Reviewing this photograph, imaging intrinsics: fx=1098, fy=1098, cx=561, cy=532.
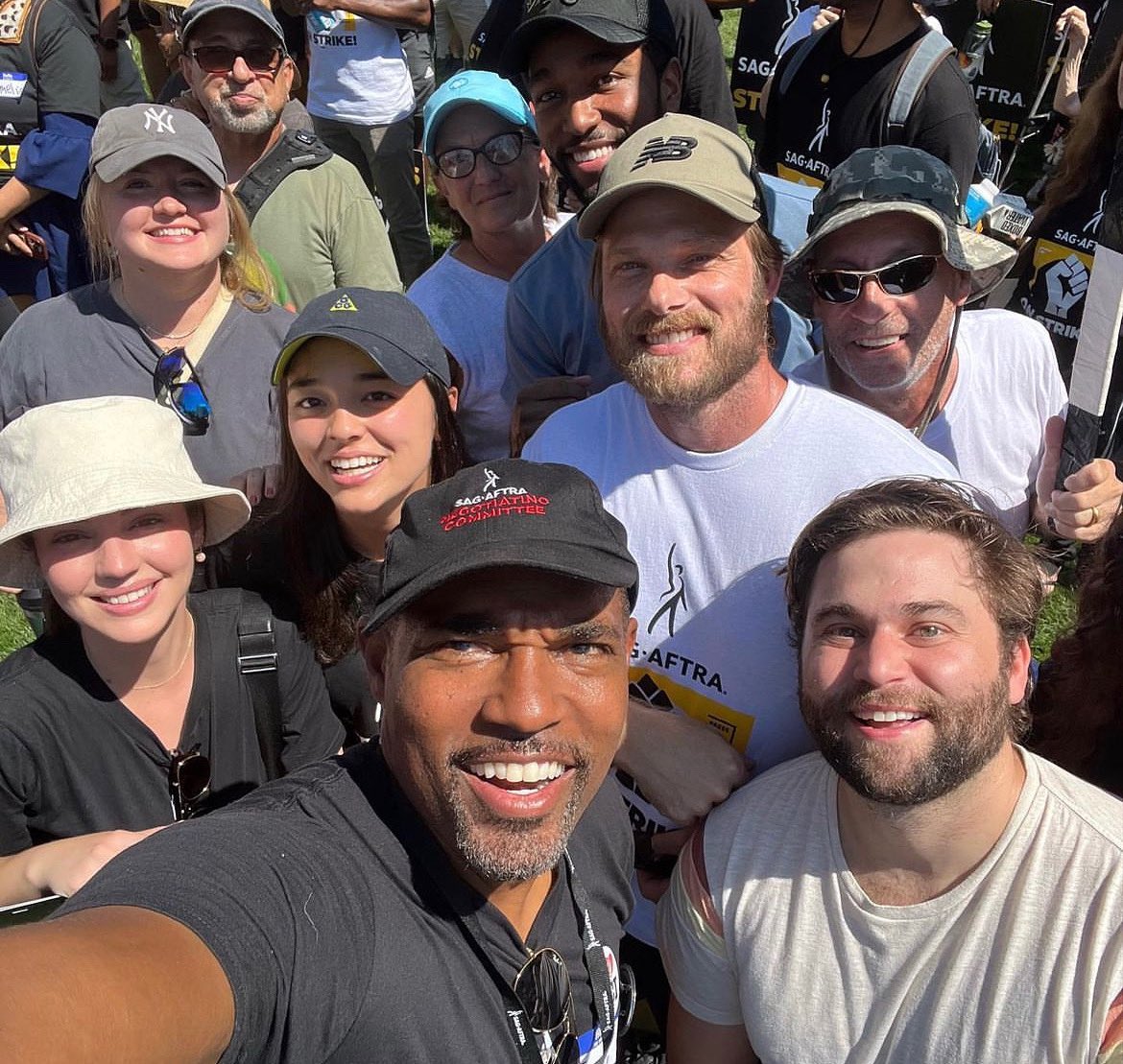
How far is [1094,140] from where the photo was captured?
4176 millimetres

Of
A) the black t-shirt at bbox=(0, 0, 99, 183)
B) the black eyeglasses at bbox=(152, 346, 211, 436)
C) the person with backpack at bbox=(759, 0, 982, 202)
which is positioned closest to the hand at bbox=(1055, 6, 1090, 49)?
the person with backpack at bbox=(759, 0, 982, 202)

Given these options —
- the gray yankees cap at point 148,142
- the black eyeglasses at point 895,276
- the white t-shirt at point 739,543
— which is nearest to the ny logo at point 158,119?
the gray yankees cap at point 148,142

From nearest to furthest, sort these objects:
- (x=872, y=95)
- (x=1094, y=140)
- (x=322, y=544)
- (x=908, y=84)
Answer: (x=322, y=544), (x=908, y=84), (x=872, y=95), (x=1094, y=140)

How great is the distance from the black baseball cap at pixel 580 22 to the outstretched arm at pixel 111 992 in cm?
268

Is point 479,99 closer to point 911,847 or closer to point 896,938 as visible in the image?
point 911,847

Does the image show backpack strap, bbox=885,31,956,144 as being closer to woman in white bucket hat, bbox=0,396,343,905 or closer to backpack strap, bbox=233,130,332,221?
backpack strap, bbox=233,130,332,221

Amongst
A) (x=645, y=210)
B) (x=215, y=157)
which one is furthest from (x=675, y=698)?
(x=215, y=157)

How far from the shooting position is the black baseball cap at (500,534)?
5.55ft

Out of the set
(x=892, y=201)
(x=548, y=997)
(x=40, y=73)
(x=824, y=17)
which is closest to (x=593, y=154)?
(x=892, y=201)

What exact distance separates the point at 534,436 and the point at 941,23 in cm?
607

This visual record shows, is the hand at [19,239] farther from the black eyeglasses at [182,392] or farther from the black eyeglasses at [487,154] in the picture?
the black eyeglasses at [487,154]

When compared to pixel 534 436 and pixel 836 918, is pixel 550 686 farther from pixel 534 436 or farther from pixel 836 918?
pixel 534 436

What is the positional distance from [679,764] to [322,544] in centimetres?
108

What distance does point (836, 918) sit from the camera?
199 centimetres
